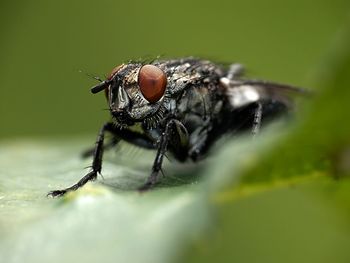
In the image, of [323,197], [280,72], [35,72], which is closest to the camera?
[323,197]

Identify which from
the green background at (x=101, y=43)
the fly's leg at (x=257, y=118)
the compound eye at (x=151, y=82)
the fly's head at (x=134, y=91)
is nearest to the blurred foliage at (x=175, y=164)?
the green background at (x=101, y=43)

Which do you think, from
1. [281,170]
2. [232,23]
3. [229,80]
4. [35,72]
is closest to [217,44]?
[232,23]

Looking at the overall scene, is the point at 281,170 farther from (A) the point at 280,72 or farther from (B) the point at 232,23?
(B) the point at 232,23

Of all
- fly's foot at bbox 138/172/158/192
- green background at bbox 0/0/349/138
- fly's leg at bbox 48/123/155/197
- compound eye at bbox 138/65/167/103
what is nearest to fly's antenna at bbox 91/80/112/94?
compound eye at bbox 138/65/167/103

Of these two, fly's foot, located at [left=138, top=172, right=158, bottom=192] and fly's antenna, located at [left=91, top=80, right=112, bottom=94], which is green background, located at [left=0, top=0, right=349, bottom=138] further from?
fly's foot, located at [left=138, top=172, right=158, bottom=192]

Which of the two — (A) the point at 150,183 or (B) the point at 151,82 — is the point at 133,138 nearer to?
(B) the point at 151,82

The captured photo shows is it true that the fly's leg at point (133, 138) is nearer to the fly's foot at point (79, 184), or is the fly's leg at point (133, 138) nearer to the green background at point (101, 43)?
the fly's foot at point (79, 184)

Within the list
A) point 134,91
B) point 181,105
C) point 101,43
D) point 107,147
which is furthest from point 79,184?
point 101,43
